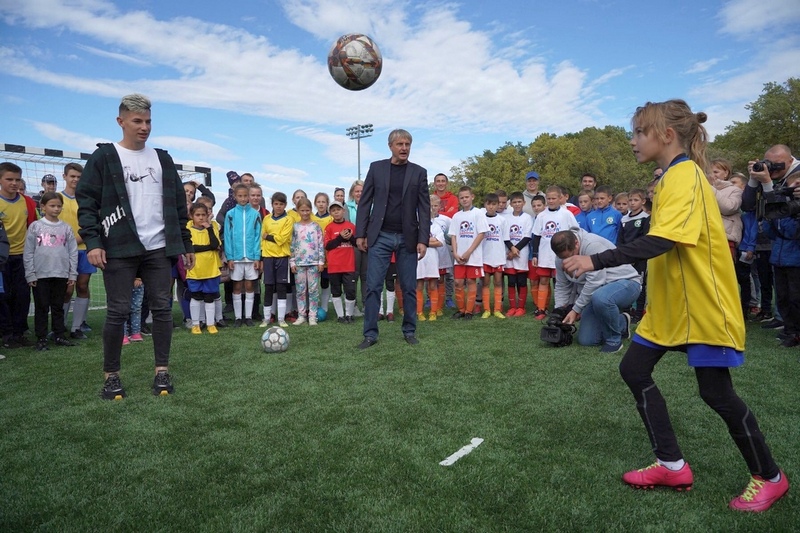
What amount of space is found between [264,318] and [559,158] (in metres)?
39.6

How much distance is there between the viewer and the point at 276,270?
25.5ft

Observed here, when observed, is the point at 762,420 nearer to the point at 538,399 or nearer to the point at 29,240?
the point at 538,399

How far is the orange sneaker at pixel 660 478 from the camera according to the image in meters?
2.57

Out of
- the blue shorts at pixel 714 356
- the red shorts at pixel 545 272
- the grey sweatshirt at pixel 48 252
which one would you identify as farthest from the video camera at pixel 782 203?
the grey sweatshirt at pixel 48 252

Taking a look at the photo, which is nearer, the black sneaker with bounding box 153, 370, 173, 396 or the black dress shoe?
the black sneaker with bounding box 153, 370, 173, 396

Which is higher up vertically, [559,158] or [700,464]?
[559,158]

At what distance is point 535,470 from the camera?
279 centimetres

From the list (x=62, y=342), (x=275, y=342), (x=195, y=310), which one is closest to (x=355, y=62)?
(x=275, y=342)

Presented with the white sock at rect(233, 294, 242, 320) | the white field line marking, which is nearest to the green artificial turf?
the white field line marking

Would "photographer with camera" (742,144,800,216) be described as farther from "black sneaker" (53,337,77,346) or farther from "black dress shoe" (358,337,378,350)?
"black sneaker" (53,337,77,346)

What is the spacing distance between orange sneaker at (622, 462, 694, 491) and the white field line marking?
0.85 meters

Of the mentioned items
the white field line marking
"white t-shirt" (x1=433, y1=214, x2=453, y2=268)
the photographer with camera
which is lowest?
the white field line marking

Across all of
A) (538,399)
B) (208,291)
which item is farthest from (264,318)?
(538,399)

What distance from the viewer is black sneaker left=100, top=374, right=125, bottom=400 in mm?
4141
